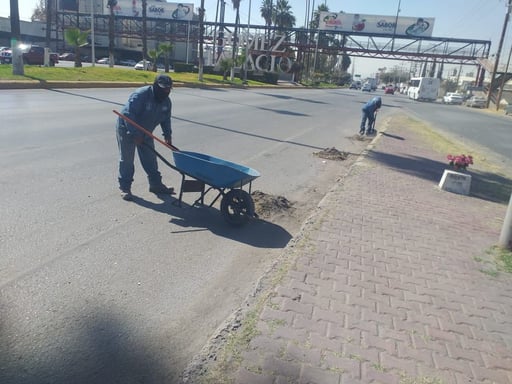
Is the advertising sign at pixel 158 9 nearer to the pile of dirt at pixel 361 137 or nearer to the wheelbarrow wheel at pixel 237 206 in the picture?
the pile of dirt at pixel 361 137

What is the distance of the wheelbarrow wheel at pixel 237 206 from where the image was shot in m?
5.12

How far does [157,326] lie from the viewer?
3066 millimetres

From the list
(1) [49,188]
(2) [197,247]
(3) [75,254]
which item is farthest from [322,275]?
(1) [49,188]

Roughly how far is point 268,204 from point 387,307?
8.97 feet

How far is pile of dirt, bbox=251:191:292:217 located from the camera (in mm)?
5775

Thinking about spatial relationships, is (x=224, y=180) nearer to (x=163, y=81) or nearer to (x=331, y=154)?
(x=163, y=81)

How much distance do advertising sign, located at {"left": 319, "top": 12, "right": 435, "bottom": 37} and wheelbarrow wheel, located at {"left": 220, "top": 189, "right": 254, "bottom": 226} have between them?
209 feet

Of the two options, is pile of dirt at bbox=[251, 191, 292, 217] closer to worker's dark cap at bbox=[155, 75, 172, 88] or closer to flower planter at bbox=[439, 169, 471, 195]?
worker's dark cap at bbox=[155, 75, 172, 88]

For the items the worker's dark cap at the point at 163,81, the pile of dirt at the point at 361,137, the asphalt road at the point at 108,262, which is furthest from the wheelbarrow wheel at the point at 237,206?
the pile of dirt at the point at 361,137

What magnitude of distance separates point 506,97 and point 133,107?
66452mm

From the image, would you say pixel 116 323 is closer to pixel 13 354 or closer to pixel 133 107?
pixel 13 354

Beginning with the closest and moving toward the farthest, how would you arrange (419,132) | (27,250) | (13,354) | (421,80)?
(13,354)
(27,250)
(419,132)
(421,80)

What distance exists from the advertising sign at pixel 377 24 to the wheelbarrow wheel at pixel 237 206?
209 ft

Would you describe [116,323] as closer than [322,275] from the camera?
Yes
